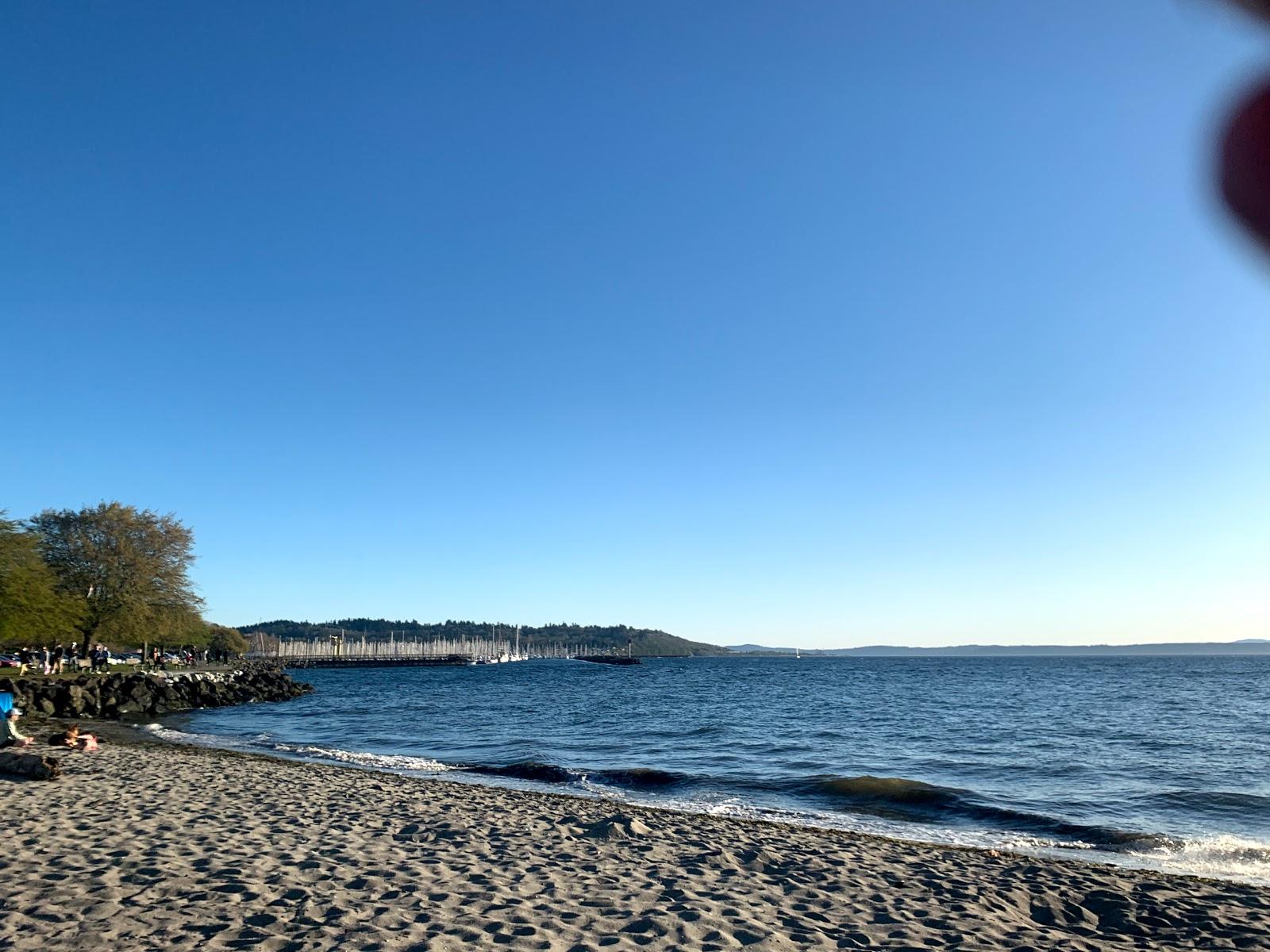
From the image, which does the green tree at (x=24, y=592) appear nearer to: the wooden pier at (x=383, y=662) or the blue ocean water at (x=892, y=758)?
the blue ocean water at (x=892, y=758)

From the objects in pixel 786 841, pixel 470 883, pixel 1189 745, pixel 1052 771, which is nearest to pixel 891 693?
pixel 1189 745

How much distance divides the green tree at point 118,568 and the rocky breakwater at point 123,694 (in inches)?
160

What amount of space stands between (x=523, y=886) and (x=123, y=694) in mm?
34260

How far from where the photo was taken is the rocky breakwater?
98.6 feet

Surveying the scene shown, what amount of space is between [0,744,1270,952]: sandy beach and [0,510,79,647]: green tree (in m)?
25.1

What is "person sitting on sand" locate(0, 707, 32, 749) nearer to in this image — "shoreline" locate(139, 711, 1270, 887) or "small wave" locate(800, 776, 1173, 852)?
"shoreline" locate(139, 711, 1270, 887)

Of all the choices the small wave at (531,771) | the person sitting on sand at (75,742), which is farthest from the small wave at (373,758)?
the person sitting on sand at (75,742)

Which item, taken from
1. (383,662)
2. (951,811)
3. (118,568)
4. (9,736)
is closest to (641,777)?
(951,811)

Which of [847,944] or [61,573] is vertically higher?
[61,573]

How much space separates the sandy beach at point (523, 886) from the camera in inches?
271

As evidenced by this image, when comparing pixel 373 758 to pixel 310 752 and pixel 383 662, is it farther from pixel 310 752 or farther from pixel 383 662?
pixel 383 662

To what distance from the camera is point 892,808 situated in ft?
53.2

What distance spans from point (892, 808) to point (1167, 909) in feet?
25.8

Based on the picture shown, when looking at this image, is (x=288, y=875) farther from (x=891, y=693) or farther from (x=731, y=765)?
(x=891, y=693)
